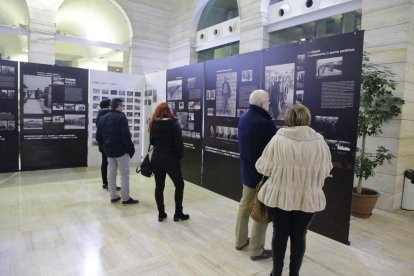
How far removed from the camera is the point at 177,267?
2.75 meters

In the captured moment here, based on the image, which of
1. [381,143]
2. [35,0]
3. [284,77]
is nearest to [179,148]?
[284,77]

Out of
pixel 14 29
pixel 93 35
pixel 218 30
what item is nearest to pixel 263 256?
pixel 218 30

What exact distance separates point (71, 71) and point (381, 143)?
20.9 ft

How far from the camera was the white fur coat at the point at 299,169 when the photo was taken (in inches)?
81.8

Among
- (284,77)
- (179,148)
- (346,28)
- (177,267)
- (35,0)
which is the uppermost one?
(35,0)

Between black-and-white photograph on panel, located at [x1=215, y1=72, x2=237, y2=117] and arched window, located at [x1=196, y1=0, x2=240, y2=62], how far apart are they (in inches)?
130

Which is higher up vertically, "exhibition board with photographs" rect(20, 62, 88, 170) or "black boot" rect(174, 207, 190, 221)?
"exhibition board with photographs" rect(20, 62, 88, 170)

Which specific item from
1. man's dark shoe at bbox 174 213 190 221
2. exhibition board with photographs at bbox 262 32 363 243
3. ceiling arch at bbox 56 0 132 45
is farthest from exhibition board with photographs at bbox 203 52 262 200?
ceiling arch at bbox 56 0 132 45

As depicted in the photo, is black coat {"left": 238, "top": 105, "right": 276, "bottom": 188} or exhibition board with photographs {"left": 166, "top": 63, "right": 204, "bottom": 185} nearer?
black coat {"left": 238, "top": 105, "right": 276, "bottom": 188}

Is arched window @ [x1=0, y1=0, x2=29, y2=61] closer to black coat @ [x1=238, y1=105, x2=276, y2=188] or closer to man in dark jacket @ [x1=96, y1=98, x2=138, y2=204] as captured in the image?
man in dark jacket @ [x1=96, y1=98, x2=138, y2=204]

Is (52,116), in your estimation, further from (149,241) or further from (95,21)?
(149,241)

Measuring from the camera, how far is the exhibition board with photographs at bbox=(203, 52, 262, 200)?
4445 mm

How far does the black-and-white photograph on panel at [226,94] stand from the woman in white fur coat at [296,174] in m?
2.53

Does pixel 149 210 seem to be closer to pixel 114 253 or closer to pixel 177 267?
pixel 114 253
